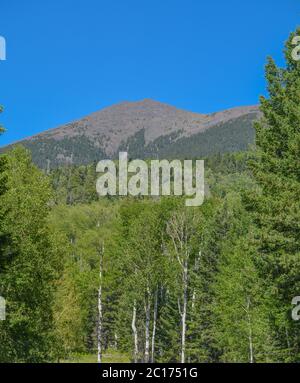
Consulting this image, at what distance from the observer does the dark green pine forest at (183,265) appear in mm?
23672

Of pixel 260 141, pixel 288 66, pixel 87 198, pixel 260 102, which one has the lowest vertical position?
pixel 260 141

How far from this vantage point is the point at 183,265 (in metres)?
45.5

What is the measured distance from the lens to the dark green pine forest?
23672 mm

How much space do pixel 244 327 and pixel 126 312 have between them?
695 inches

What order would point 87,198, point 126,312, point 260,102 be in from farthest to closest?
1. point 87,198
2. point 126,312
3. point 260,102

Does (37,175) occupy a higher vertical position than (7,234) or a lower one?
higher

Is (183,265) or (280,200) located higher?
(183,265)

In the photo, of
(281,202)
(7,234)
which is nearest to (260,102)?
(281,202)

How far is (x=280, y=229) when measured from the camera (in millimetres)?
22625

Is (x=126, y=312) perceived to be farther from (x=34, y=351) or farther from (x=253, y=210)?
(x=253, y=210)

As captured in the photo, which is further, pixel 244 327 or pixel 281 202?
pixel 244 327

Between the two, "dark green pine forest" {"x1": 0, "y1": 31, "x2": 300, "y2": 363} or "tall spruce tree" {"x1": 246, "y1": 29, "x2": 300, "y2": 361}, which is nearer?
"tall spruce tree" {"x1": 246, "y1": 29, "x2": 300, "y2": 361}

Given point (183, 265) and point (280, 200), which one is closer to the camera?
point (280, 200)

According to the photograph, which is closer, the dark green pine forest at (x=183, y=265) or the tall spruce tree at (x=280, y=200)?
the tall spruce tree at (x=280, y=200)
